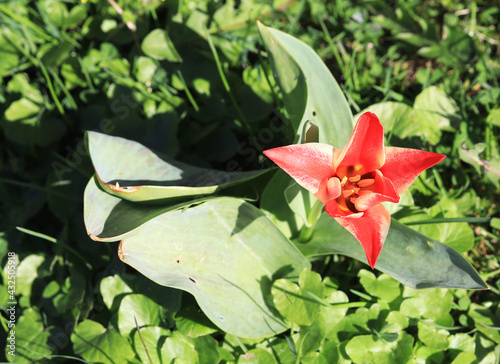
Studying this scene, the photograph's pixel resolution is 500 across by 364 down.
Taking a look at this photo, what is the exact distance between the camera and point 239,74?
216 centimetres

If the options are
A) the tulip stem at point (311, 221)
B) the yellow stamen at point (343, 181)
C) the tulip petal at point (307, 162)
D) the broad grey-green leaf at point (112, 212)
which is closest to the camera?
the tulip petal at point (307, 162)

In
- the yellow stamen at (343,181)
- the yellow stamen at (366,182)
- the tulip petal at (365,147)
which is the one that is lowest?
the yellow stamen at (366,182)

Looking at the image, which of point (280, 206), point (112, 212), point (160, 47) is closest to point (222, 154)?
point (280, 206)

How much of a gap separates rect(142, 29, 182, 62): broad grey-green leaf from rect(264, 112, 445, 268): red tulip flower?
48.7 inches

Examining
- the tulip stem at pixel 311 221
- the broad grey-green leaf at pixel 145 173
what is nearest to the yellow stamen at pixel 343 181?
the tulip stem at pixel 311 221

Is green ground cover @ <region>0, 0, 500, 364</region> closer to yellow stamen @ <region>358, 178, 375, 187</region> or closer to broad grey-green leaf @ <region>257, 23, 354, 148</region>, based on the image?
broad grey-green leaf @ <region>257, 23, 354, 148</region>

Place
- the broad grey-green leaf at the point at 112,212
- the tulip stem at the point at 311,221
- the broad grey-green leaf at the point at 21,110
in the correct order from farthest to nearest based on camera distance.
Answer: the broad grey-green leaf at the point at 21,110 → the tulip stem at the point at 311,221 → the broad grey-green leaf at the point at 112,212

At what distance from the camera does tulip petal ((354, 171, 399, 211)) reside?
0.94m

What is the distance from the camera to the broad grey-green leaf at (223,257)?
4.06 ft

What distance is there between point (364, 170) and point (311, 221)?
1.14 ft

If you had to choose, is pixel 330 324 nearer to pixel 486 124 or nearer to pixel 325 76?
pixel 325 76

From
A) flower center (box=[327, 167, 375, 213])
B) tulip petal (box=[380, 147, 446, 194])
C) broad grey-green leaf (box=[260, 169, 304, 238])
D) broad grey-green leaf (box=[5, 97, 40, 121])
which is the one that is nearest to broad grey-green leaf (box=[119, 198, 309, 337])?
broad grey-green leaf (box=[260, 169, 304, 238])

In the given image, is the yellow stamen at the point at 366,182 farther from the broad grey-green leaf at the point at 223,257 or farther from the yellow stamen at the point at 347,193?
the broad grey-green leaf at the point at 223,257

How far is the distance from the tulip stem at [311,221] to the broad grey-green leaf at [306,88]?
0.21 metres
